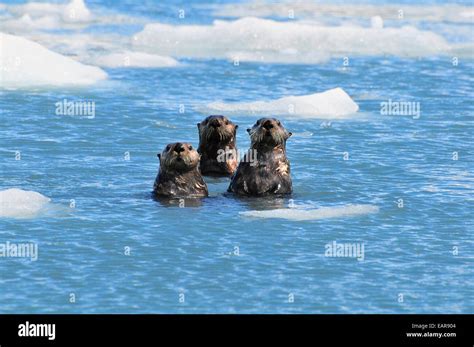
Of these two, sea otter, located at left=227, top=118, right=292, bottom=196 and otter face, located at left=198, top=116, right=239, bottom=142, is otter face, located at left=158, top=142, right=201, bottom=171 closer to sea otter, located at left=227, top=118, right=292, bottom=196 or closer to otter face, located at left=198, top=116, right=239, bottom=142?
sea otter, located at left=227, top=118, right=292, bottom=196

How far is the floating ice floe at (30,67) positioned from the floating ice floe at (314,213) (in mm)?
10789

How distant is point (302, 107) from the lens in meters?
23.2

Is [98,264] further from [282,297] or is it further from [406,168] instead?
[406,168]

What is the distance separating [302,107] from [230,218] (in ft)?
27.5

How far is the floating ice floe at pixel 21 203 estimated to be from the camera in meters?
15.3

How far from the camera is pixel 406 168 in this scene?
18703mm

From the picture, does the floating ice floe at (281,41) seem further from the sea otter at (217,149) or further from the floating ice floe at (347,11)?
the sea otter at (217,149)

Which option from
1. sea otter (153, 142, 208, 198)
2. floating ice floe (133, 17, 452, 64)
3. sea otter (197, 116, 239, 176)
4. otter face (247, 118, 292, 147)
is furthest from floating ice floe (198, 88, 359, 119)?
sea otter (153, 142, 208, 198)

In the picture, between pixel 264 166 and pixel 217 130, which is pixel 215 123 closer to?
pixel 217 130

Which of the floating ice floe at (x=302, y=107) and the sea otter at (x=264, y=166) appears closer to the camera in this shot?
the sea otter at (x=264, y=166)

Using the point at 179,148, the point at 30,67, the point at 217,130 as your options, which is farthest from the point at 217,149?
the point at 30,67

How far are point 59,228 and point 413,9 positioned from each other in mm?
26184

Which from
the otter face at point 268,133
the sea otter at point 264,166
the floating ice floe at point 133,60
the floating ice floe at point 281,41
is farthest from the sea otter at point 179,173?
the floating ice floe at point 281,41

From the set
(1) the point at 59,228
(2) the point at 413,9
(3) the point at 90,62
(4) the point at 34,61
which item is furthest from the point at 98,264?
(2) the point at 413,9
